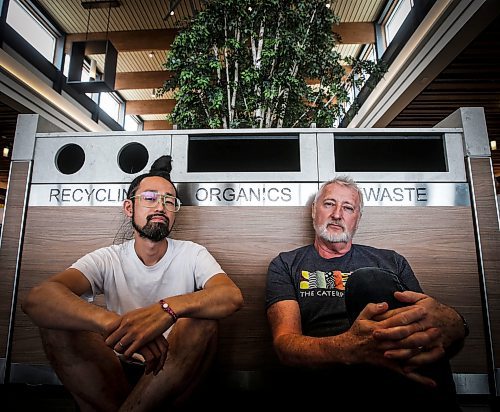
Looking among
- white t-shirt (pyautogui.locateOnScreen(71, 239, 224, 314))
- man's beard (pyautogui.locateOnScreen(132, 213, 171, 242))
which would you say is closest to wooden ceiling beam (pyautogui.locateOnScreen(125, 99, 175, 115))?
man's beard (pyautogui.locateOnScreen(132, 213, 171, 242))

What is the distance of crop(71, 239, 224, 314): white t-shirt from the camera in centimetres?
158

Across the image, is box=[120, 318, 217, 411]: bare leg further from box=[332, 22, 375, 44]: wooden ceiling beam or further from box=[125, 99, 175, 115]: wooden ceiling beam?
box=[125, 99, 175, 115]: wooden ceiling beam

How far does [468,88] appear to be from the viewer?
512 centimetres

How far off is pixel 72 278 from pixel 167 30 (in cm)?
676

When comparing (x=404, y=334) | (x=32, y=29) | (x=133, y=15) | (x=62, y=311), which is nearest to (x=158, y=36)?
(x=133, y=15)

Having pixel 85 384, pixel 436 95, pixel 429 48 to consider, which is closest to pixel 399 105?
pixel 436 95

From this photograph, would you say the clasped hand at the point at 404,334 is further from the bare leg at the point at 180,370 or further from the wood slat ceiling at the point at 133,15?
the wood slat ceiling at the point at 133,15

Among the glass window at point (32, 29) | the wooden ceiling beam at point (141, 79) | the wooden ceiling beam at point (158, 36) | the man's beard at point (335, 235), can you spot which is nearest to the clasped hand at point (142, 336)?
the man's beard at point (335, 235)

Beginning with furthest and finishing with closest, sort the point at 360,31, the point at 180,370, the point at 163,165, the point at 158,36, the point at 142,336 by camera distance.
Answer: the point at 158,36
the point at 360,31
the point at 163,165
the point at 180,370
the point at 142,336

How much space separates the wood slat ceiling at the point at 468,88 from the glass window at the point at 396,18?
143 centimetres

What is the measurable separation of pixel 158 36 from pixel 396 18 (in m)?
4.44

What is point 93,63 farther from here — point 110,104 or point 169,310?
point 169,310

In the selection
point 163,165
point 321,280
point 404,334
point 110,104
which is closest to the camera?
point 404,334

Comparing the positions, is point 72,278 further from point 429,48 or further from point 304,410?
point 429,48
